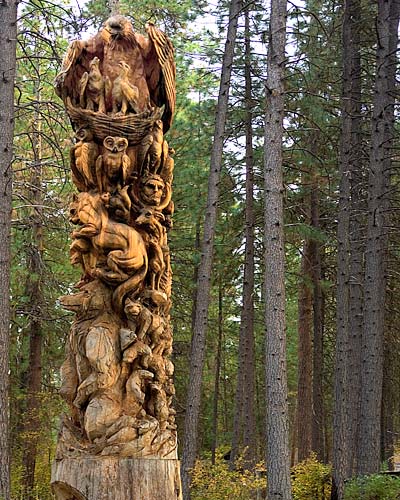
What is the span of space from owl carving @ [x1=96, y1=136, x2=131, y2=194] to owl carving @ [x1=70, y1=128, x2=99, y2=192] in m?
0.06

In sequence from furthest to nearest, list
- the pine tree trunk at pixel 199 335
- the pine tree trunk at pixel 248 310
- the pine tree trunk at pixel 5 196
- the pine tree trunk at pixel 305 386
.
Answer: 1. the pine tree trunk at pixel 305 386
2. the pine tree trunk at pixel 248 310
3. the pine tree trunk at pixel 199 335
4. the pine tree trunk at pixel 5 196

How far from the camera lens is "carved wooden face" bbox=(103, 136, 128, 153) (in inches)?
191

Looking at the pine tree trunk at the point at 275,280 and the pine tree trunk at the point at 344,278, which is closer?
the pine tree trunk at the point at 275,280

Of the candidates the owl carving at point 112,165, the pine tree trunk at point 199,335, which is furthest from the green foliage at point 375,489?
the owl carving at point 112,165

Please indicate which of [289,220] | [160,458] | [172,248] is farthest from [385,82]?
[160,458]

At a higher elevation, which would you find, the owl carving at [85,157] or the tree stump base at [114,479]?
the owl carving at [85,157]

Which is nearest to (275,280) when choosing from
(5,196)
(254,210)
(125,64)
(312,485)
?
(5,196)

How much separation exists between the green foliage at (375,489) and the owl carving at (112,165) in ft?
27.6

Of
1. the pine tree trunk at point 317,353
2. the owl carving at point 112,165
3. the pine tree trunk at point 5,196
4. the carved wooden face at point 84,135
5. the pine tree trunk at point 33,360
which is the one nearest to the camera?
the owl carving at point 112,165

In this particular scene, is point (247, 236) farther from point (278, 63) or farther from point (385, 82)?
point (278, 63)

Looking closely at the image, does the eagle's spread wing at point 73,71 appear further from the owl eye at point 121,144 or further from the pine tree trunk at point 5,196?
the pine tree trunk at point 5,196

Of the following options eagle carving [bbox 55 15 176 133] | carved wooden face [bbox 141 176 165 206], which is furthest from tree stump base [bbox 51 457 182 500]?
eagle carving [bbox 55 15 176 133]

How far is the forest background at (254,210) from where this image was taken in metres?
13.4

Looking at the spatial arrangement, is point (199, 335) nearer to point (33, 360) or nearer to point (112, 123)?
point (33, 360)
